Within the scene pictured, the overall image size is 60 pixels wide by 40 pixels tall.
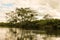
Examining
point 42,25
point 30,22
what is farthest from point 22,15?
point 42,25

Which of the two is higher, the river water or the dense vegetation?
the dense vegetation

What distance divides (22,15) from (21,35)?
0.19m

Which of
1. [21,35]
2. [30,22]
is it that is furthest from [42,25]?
[21,35]

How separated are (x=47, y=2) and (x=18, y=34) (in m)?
0.47

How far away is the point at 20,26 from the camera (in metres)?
1.87

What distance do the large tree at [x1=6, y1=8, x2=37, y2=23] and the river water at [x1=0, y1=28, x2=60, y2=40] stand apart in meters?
0.10

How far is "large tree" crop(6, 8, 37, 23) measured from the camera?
1880 millimetres

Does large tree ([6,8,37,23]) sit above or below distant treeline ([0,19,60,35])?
above

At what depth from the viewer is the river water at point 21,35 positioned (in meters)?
1.81

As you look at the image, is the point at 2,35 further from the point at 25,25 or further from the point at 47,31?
the point at 47,31

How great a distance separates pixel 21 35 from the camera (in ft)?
6.08

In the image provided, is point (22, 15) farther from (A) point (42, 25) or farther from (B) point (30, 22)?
(A) point (42, 25)

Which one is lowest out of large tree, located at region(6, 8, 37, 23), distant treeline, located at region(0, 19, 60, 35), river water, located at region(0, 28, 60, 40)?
river water, located at region(0, 28, 60, 40)

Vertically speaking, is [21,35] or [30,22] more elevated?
[30,22]
